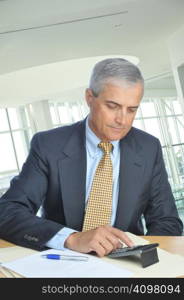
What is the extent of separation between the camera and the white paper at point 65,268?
116 cm

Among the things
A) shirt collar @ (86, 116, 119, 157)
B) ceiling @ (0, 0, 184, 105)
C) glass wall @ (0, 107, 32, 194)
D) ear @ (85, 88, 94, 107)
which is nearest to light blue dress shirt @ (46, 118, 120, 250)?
shirt collar @ (86, 116, 119, 157)

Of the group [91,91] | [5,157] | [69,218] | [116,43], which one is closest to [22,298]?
[69,218]

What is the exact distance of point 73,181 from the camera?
6.23ft

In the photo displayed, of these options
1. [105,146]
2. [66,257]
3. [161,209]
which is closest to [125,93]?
[105,146]

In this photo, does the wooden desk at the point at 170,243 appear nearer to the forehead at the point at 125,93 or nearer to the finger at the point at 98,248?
the finger at the point at 98,248

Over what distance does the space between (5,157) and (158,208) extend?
15565mm

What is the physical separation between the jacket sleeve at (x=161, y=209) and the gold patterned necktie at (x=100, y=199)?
219mm

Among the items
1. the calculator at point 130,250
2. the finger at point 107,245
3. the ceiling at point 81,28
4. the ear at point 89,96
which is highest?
the ceiling at point 81,28

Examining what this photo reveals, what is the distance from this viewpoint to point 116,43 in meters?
8.62

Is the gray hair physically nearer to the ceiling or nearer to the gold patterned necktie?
the gold patterned necktie

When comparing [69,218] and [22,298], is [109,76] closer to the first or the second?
[69,218]

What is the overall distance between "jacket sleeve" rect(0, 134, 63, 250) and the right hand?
0.14 m

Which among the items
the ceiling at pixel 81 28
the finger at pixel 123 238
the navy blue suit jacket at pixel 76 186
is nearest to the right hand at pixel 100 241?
the finger at pixel 123 238

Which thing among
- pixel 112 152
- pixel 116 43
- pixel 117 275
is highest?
pixel 116 43
